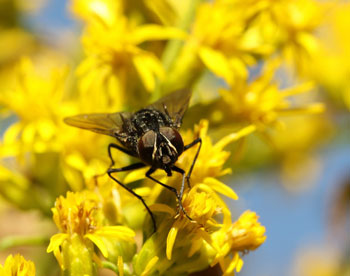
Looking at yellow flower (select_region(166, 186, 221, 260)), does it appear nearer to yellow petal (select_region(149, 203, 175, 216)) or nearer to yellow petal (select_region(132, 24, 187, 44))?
yellow petal (select_region(149, 203, 175, 216))

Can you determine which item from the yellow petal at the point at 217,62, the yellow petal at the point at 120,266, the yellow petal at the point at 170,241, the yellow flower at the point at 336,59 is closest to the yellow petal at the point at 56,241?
the yellow petal at the point at 120,266

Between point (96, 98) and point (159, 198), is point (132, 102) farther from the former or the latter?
point (159, 198)

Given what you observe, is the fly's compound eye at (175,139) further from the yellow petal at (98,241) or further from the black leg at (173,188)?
the yellow petal at (98,241)

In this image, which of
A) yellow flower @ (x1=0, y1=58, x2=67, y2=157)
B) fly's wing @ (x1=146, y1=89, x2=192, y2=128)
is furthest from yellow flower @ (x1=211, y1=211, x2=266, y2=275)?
yellow flower @ (x1=0, y1=58, x2=67, y2=157)

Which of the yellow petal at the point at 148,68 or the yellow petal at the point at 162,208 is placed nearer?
the yellow petal at the point at 162,208

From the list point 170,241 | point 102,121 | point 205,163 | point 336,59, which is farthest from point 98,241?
point 336,59

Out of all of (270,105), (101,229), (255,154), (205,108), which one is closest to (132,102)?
(205,108)

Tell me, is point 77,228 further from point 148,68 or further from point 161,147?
point 148,68

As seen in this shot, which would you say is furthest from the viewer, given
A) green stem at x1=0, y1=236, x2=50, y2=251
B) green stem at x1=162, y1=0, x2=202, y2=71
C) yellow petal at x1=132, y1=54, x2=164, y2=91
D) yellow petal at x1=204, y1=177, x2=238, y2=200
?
green stem at x1=162, y1=0, x2=202, y2=71
